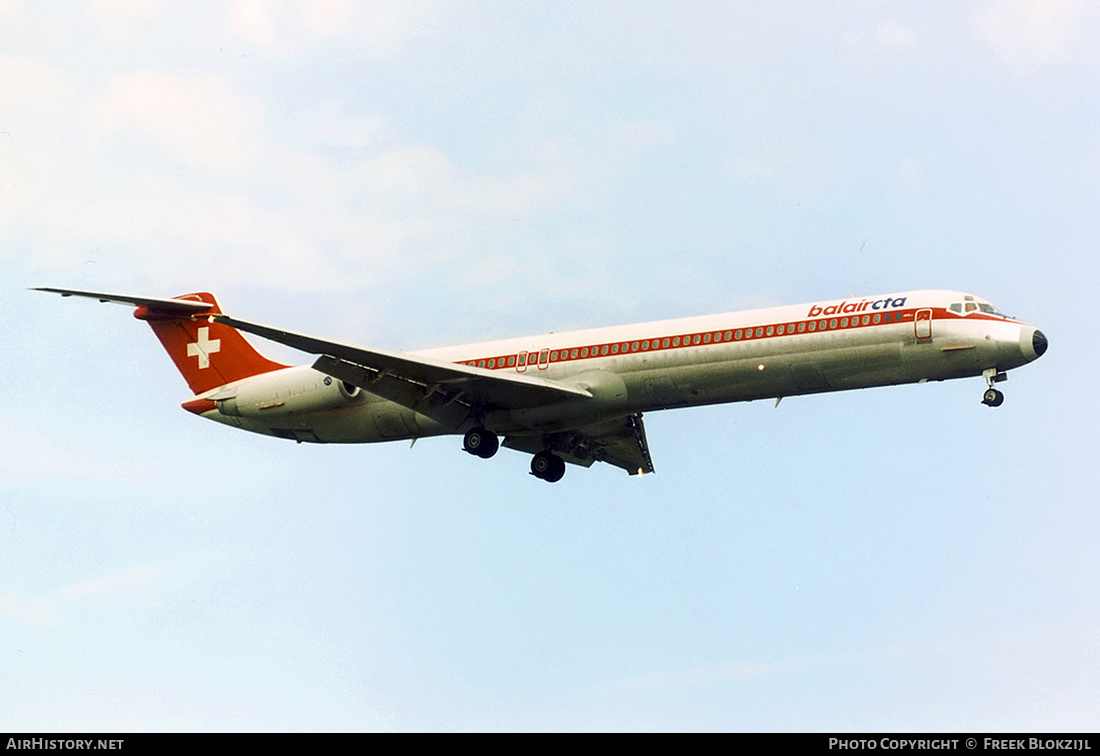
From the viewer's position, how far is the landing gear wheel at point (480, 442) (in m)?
38.5

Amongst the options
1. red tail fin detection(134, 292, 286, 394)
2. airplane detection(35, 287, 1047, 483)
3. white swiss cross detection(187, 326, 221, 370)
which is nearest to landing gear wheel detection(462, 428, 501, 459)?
airplane detection(35, 287, 1047, 483)

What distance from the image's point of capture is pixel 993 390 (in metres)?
33.4

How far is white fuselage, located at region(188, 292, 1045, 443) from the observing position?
111ft

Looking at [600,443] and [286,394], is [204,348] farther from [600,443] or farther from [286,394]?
[600,443]

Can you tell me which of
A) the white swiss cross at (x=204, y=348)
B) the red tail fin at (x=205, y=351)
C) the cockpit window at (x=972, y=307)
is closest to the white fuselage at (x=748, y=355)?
the cockpit window at (x=972, y=307)

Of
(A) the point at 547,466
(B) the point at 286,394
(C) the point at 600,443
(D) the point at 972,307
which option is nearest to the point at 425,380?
(B) the point at 286,394

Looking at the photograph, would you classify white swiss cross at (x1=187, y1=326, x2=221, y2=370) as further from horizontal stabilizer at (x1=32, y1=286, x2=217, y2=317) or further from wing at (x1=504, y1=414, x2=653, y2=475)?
wing at (x1=504, y1=414, x2=653, y2=475)

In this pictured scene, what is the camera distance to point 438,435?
39781 mm

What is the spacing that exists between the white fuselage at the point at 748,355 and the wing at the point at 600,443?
214 cm
